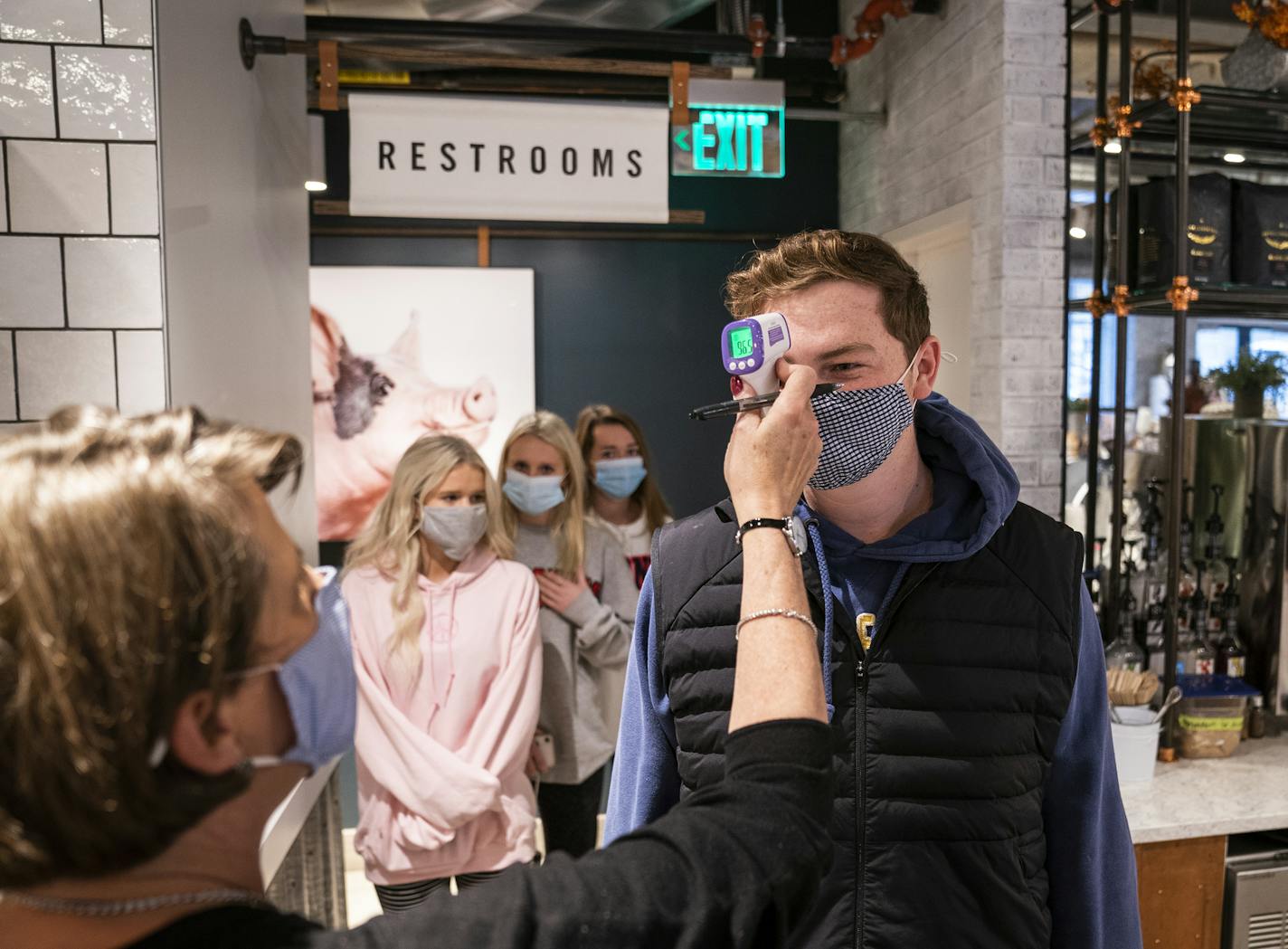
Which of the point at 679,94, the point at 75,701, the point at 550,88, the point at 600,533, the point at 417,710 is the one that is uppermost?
the point at 550,88

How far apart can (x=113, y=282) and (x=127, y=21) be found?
0.43 meters

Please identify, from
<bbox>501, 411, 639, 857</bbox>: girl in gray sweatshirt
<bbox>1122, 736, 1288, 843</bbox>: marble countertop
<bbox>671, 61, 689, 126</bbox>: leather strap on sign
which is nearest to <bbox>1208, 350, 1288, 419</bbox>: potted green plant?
<bbox>1122, 736, 1288, 843</bbox>: marble countertop

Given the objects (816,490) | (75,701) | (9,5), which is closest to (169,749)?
(75,701)

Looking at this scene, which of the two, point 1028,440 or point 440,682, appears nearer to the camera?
point 440,682

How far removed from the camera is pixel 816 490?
1350mm

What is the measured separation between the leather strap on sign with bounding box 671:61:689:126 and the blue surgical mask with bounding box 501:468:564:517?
3.70 ft

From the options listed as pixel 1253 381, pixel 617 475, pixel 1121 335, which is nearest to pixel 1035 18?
pixel 1121 335

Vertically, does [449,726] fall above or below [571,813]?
above

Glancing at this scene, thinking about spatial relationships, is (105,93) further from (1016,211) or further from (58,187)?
(1016,211)

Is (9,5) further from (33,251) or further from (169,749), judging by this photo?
(169,749)

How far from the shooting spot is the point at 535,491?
9.62 feet

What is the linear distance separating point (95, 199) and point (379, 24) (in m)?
2.16

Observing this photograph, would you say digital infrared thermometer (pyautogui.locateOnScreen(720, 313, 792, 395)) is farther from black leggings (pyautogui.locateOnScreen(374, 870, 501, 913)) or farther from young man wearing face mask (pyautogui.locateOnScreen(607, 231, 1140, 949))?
black leggings (pyautogui.locateOnScreen(374, 870, 501, 913))

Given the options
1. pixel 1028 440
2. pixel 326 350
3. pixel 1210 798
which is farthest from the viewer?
pixel 326 350
